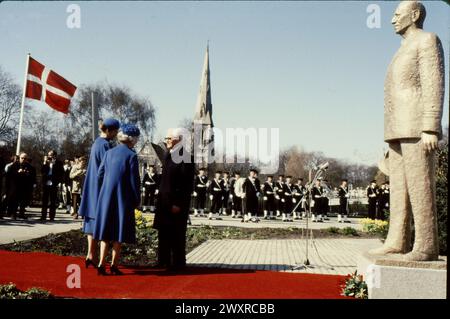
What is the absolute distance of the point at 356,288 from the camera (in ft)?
17.4

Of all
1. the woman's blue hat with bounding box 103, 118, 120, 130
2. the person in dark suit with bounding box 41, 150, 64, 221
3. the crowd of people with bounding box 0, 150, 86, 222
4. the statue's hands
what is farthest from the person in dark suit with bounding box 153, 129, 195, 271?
the person in dark suit with bounding box 41, 150, 64, 221

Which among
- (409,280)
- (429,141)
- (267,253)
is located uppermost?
(429,141)

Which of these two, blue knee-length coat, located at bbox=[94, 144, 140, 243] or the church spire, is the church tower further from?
blue knee-length coat, located at bbox=[94, 144, 140, 243]

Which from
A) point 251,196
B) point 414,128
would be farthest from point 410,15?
point 251,196

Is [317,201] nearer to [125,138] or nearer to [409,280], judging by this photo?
[125,138]

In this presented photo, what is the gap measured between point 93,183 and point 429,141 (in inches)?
177

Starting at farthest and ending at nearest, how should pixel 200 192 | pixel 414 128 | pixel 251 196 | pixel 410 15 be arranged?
pixel 200 192
pixel 251 196
pixel 410 15
pixel 414 128

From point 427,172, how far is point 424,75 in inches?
43.6

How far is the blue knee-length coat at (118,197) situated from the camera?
19.8 ft

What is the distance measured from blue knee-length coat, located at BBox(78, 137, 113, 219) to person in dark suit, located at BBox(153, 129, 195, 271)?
92 centimetres

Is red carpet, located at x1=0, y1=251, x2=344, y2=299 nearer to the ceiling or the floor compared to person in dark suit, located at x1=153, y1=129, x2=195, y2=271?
nearer to the floor

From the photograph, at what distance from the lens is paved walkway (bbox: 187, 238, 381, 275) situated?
298 inches

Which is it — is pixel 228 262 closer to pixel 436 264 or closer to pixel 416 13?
pixel 436 264

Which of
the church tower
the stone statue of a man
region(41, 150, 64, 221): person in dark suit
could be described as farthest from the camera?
the church tower
